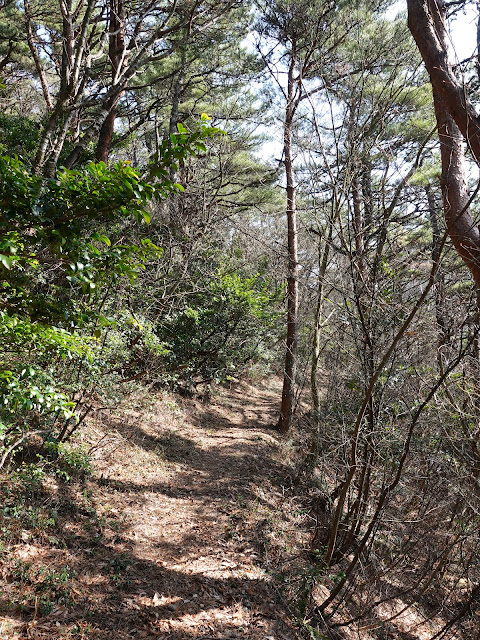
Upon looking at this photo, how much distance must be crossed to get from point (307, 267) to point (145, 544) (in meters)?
3.85

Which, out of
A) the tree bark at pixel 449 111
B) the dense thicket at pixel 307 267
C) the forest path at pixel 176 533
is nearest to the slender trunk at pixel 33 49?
the dense thicket at pixel 307 267

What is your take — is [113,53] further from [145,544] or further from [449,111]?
[145,544]

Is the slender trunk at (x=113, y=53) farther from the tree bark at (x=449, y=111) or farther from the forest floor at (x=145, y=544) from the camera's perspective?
the forest floor at (x=145, y=544)

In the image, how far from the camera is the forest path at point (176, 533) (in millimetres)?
3553

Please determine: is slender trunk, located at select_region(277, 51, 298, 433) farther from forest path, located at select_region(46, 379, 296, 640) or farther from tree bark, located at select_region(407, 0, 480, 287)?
tree bark, located at select_region(407, 0, 480, 287)

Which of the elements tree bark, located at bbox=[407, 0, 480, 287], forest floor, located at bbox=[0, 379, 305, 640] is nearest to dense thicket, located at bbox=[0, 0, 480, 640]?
tree bark, located at bbox=[407, 0, 480, 287]

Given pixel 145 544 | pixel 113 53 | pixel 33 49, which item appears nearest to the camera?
pixel 145 544

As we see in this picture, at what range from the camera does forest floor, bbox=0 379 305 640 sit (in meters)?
3.33

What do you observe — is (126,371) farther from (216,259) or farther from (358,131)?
(358,131)

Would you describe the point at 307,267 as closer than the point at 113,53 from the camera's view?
Yes

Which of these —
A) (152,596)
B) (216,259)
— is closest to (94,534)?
(152,596)

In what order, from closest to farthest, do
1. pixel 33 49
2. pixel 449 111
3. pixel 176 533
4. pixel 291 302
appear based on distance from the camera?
pixel 449 111 < pixel 176 533 < pixel 291 302 < pixel 33 49

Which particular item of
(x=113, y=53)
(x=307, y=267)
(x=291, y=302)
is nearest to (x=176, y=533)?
(x=307, y=267)

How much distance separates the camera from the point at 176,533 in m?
4.89
